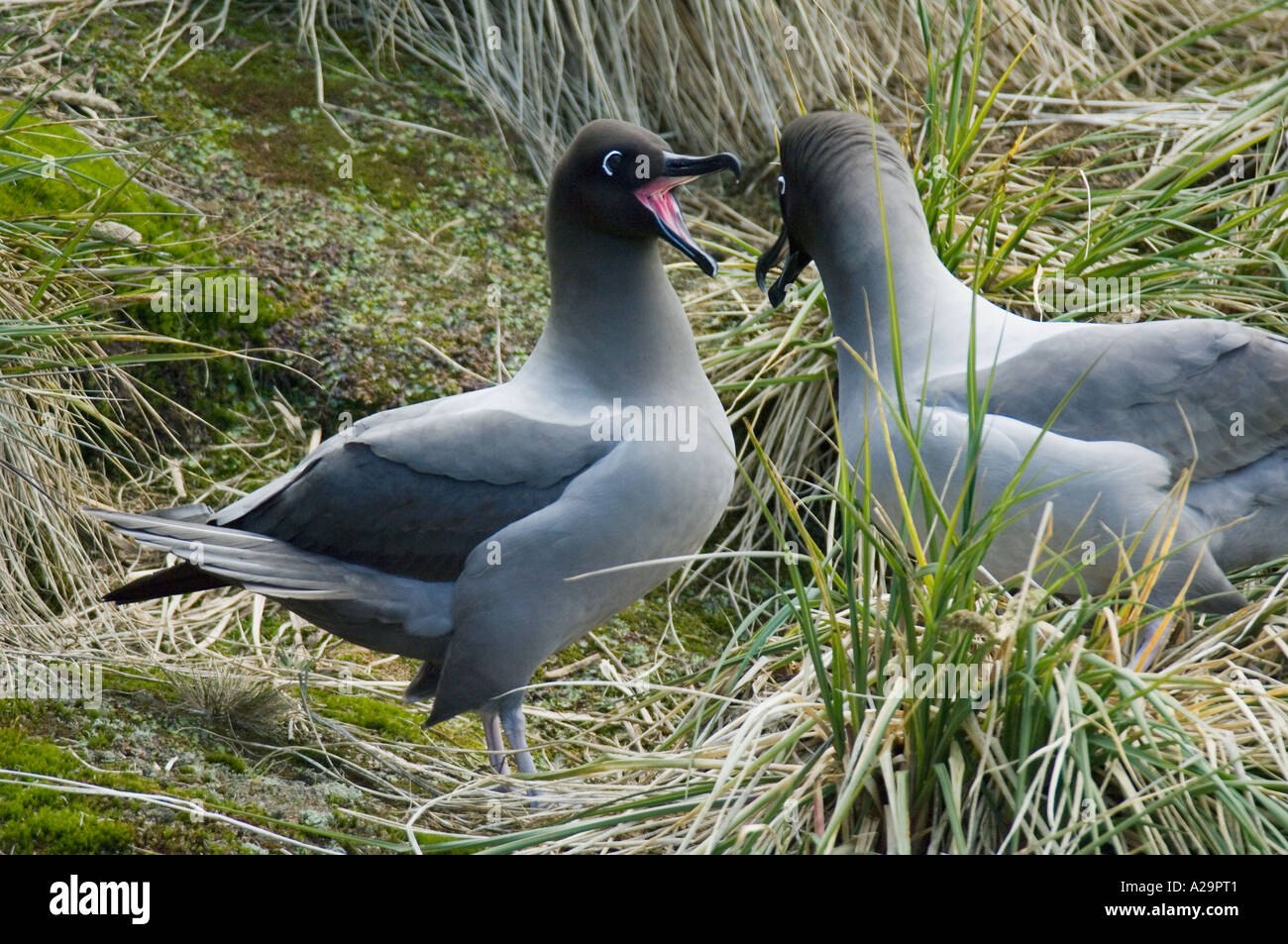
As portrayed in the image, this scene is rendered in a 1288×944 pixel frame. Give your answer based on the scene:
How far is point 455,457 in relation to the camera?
12.4 ft

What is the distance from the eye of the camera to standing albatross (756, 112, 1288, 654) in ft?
12.1

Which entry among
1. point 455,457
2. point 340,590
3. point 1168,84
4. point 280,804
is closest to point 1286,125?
point 1168,84

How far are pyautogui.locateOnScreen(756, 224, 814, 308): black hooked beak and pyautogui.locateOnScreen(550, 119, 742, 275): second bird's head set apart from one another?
568 millimetres

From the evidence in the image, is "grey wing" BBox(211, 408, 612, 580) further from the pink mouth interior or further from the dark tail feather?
the pink mouth interior

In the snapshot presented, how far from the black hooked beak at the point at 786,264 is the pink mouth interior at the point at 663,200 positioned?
21.8 inches

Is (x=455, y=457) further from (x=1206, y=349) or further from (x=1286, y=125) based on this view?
(x=1286, y=125)

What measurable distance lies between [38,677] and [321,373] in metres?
1.68

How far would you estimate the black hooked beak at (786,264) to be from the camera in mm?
4445

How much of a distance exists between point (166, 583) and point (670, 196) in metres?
1.61

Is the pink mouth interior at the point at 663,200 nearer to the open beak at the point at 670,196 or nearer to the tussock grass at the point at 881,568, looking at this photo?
the open beak at the point at 670,196

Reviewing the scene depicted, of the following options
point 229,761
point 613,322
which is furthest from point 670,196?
point 229,761

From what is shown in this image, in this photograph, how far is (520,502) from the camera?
3.75m

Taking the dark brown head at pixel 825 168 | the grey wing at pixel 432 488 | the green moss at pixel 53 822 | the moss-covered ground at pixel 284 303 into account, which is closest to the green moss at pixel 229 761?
the moss-covered ground at pixel 284 303

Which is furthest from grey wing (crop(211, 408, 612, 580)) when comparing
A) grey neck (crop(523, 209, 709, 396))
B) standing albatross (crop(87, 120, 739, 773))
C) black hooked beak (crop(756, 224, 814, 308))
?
black hooked beak (crop(756, 224, 814, 308))
